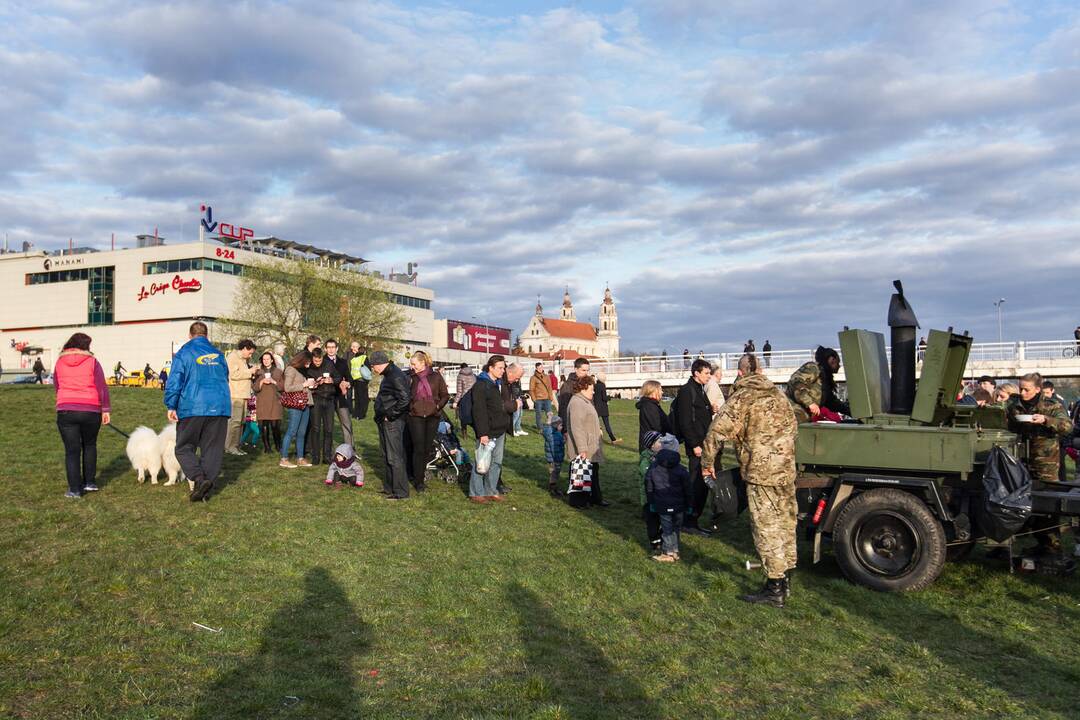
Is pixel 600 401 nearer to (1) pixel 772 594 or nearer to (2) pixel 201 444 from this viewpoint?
(2) pixel 201 444

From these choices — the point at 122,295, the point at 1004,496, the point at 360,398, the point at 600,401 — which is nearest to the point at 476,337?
the point at 122,295

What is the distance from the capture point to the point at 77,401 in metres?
9.74

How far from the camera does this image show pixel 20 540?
7.51 meters

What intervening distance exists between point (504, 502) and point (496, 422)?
1.10m

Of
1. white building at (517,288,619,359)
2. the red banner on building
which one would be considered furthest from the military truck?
white building at (517,288,619,359)

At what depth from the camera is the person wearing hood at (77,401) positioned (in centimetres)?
968

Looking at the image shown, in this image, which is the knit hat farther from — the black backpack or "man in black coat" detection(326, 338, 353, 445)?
"man in black coat" detection(326, 338, 353, 445)

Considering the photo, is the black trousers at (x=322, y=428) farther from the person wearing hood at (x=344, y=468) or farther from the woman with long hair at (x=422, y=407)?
the woman with long hair at (x=422, y=407)

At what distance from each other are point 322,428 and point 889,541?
8854 mm

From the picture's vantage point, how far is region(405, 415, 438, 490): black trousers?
1123cm

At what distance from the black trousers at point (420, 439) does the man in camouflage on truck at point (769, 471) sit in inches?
203

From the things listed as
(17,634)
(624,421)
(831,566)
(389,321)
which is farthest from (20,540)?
(389,321)

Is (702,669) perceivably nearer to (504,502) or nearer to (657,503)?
(657,503)

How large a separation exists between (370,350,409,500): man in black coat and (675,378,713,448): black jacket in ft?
11.4
